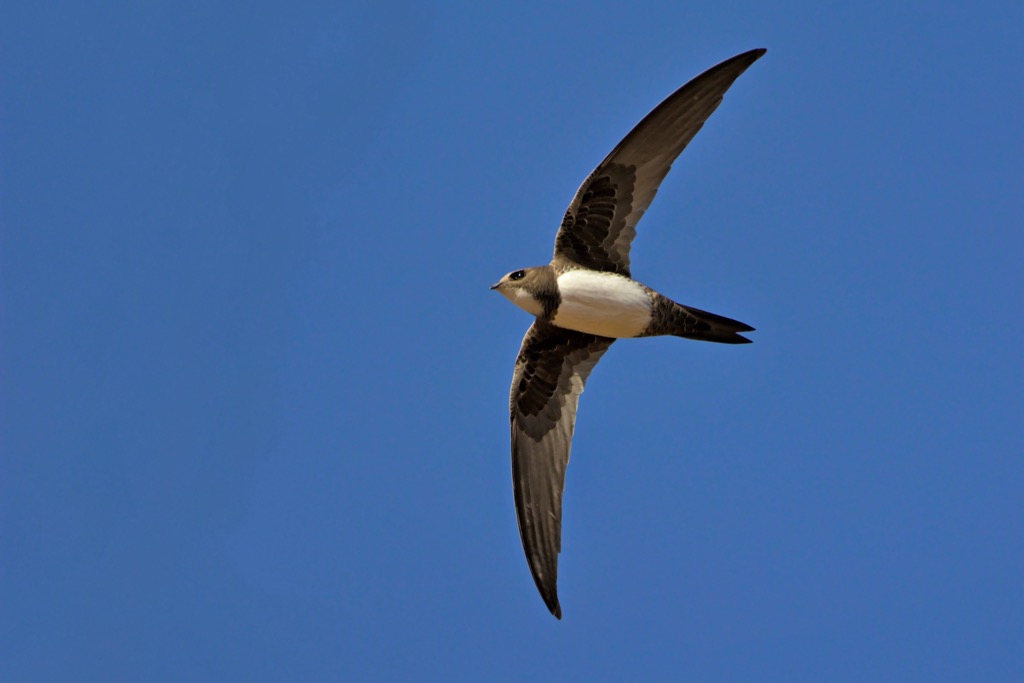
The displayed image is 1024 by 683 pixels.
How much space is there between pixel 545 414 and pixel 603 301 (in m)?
1.76

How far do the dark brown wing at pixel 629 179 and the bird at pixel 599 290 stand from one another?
0.01 meters

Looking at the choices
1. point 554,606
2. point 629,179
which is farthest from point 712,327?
point 554,606

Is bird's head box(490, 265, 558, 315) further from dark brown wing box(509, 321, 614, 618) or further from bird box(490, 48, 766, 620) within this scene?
dark brown wing box(509, 321, 614, 618)

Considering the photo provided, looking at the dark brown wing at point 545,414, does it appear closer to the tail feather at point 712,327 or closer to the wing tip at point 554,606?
the wing tip at point 554,606

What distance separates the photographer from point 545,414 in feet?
47.2

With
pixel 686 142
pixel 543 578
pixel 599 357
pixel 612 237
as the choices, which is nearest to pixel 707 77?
pixel 686 142

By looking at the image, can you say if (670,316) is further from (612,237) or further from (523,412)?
(523,412)

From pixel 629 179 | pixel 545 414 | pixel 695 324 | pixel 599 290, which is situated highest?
pixel 629 179

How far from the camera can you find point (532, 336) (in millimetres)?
14188

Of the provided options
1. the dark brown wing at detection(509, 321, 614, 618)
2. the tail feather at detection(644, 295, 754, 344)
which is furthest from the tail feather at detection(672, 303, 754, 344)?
the dark brown wing at detection(509, 321, 614, 618)

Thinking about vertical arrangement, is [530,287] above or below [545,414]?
above

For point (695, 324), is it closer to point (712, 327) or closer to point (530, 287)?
point (712, 327)

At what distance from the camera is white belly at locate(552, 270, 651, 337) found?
1327cm

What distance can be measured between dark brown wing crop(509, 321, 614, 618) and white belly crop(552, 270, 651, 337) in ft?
2.29
